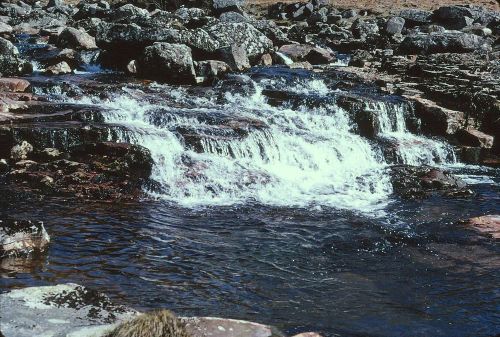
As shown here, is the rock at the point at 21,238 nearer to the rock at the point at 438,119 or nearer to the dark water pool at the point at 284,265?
the dark water pool at the point at 284,265

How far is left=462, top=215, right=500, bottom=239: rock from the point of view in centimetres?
974

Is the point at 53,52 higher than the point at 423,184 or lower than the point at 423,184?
higher

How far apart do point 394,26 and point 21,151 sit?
25398mm

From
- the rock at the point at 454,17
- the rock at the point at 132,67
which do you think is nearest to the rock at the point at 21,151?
the rock at the point at 132,67

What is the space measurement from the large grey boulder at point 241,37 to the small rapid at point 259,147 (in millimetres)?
3591

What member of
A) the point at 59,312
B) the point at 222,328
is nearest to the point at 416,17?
the point at 222,328

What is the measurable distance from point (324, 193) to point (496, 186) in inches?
180

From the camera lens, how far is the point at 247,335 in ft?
17.0

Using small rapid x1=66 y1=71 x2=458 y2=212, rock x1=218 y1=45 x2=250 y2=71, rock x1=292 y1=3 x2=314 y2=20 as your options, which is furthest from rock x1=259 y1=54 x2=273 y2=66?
rock x1=292 y1=3 x2=314 y2=20

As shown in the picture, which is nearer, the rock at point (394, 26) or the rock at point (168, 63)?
the rock at point (168, 63)

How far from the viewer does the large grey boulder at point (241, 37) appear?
69.8ft

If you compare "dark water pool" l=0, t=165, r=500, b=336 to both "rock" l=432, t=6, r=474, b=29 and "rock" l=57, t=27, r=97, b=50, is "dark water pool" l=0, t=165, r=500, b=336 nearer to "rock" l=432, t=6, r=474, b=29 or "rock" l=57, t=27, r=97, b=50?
"rock" l=57, t=27, r=97, b=50

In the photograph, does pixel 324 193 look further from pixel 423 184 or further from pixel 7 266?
pixel 7 266

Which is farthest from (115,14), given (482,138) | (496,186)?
(496,186)
